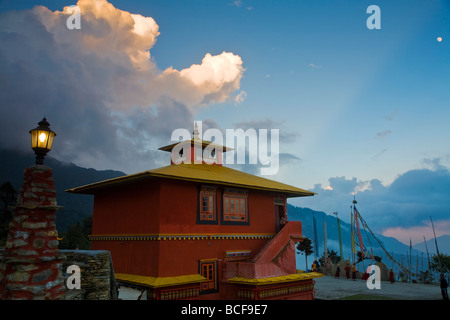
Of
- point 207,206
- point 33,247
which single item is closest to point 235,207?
point 207,206

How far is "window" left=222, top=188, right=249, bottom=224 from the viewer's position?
19694 mm

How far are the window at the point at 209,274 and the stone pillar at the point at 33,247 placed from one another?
37.5 feet

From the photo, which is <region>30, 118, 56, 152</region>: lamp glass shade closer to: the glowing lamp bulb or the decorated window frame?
the glowing lamp bulb

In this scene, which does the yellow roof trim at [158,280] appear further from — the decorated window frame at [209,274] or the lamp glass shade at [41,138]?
the lamp glass shade at [41,138]

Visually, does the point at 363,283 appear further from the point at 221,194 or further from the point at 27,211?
the point at 27,211

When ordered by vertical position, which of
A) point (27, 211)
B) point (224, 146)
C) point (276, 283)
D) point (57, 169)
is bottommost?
point (276, 283)

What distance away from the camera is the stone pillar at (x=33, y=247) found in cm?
660

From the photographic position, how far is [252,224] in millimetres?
21047

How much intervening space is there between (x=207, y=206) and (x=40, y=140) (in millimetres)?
12417

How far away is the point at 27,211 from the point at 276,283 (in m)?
15.1

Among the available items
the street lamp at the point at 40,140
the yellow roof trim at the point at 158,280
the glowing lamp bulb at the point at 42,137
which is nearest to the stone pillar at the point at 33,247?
the street lamp at the point at 40,140

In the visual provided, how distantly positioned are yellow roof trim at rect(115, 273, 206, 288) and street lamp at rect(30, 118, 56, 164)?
9764 mm
